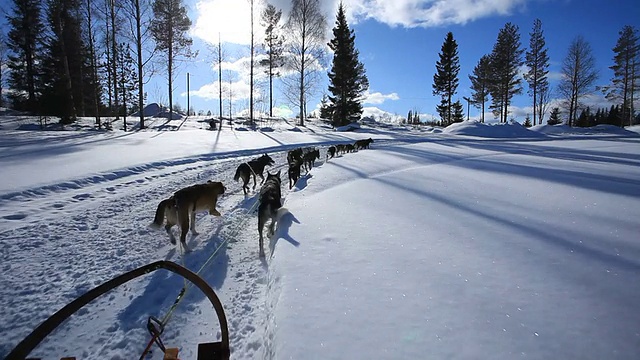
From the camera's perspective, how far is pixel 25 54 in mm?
26797

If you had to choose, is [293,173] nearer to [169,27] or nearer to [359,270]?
[359,270]

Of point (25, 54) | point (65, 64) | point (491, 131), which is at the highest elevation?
point (25, 54)

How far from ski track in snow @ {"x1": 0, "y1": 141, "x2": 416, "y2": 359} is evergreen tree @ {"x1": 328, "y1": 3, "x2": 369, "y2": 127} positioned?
93.2ft

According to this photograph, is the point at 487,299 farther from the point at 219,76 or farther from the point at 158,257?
the point at 219,76

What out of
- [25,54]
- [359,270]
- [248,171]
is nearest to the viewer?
[359,270]

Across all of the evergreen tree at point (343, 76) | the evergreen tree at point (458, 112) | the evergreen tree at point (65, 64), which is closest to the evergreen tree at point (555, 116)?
the evergreen tree at point (458, 112)

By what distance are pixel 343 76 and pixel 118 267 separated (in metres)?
31.7

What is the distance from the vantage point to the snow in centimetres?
194

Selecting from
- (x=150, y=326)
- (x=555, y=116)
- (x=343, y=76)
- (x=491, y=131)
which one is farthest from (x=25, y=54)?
(x=555, y=116)

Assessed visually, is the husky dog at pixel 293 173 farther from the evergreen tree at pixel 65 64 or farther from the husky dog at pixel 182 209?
the evergreen tree at pixel 65 64

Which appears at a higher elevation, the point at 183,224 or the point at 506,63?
the point at 506,63

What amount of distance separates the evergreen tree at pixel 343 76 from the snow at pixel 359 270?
28.1 meters

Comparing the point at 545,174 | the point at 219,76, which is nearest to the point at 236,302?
the point at 545,174

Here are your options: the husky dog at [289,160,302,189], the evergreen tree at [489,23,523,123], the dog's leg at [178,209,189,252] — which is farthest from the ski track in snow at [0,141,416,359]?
the evergreen tree at [489,23,523,123]
